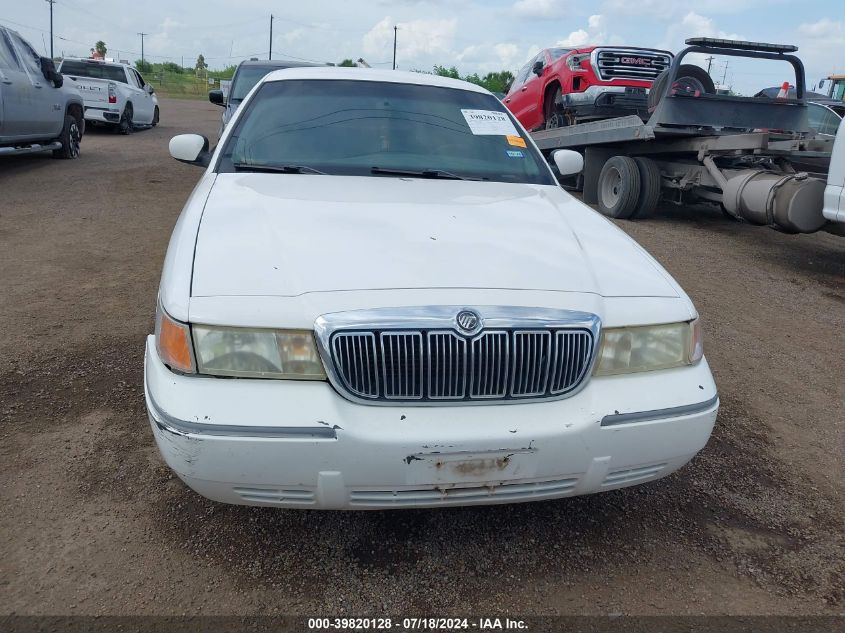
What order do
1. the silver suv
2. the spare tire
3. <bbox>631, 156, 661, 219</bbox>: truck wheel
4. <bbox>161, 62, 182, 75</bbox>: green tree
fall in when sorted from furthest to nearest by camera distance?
1. <bbox>161, 62, 182, 75</bbox>: green tree
2. the silver suv
3. <bbox>631, 156, 661, 219</bbox>: truck wheel
4. the spare tire

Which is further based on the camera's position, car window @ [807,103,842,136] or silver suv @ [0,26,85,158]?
car window @ [807,103,842,136]

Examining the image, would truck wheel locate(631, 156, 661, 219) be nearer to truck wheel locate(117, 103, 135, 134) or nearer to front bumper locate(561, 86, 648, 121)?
front bumper locate(561, 86, 648, 121)

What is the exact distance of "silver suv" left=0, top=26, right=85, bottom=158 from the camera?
29.9 feet

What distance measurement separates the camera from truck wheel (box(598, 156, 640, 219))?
8.54m

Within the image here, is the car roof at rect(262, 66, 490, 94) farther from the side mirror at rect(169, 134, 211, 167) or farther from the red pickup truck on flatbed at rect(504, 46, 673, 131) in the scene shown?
the red pickup truck on flatbed at rect(504, 46, 673, 131)

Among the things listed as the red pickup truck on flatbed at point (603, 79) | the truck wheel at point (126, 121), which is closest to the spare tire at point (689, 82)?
the red pickup truck on flatbed at point (603, 79)

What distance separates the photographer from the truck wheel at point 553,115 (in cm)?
1071

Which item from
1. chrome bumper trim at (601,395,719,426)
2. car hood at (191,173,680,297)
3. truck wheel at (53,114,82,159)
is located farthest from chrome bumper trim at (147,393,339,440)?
truck wheel at (53,114,82,159)

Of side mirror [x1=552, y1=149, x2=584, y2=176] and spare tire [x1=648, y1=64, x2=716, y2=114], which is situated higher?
spare tire [x1=648, y1=64, x2=716, y2=114]

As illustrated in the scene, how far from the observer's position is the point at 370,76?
13.3ft

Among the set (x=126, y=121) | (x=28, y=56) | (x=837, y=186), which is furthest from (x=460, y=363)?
(x=126, y=121)

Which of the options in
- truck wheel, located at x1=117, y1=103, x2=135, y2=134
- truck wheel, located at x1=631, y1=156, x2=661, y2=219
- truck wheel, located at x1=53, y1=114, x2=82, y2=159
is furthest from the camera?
truck wheel, located at x1=117, y1=103, x2=135, y2=134

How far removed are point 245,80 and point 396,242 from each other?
8.20m

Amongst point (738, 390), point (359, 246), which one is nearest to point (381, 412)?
point (359, 246)
